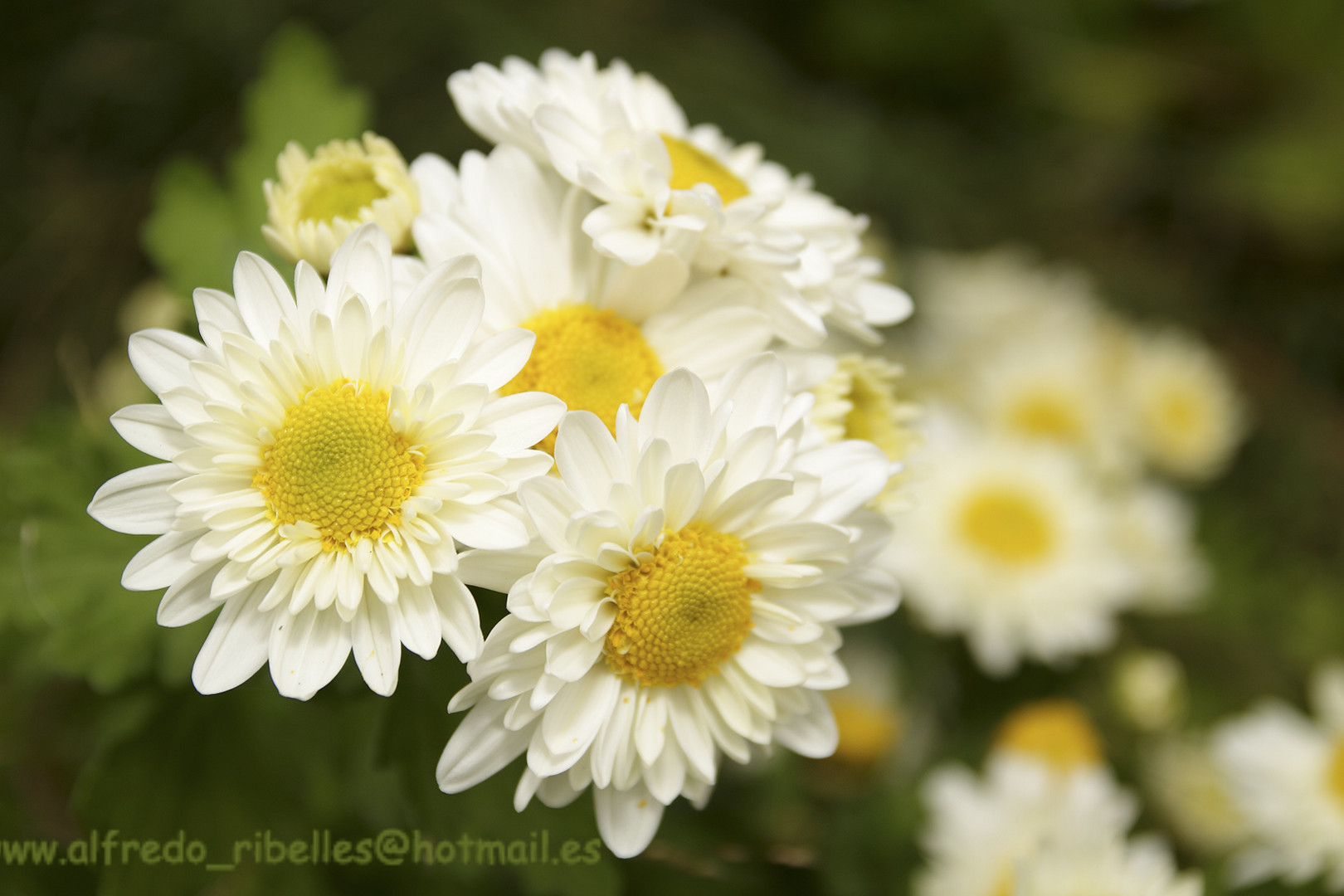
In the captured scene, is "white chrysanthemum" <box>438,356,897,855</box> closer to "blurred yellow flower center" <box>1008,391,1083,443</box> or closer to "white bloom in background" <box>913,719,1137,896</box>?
"white bloom in background" <box>913,719,1137,896</box>

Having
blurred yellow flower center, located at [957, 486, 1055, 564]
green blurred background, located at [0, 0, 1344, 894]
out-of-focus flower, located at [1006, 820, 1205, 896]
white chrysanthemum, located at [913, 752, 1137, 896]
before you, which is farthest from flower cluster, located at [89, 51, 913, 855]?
blurred yellow flower center, located at [957, 486, 1055, 564]

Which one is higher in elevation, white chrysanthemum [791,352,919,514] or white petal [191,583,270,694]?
white chrysanthemum [791,352,919,514]

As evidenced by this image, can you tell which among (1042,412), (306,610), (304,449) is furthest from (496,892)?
(1042,412)

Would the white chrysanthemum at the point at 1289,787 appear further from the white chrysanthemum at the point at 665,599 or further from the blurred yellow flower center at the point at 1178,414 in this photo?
the white chrysanthemum at the point at 665,599

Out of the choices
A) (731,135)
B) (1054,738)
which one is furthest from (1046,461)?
(731,135)

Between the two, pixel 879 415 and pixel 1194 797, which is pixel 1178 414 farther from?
pixel 879 415

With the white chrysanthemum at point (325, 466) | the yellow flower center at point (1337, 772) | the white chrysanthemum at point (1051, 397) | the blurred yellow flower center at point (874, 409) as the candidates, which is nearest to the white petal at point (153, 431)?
the white chrysanthemum at point (325, 466)

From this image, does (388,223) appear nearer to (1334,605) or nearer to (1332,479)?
(1334,605)
